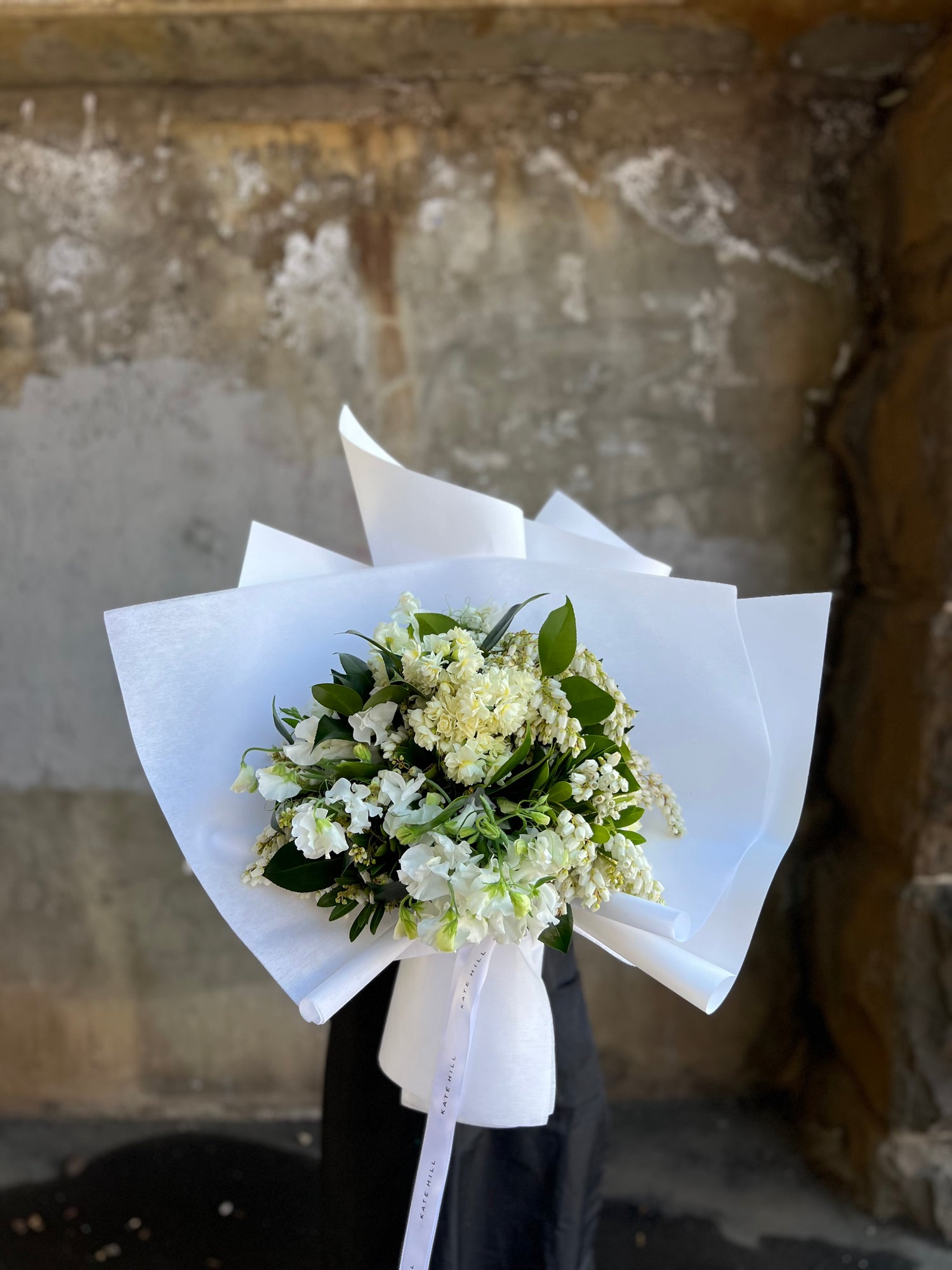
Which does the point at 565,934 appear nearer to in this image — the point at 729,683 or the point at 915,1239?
the point at 729,683

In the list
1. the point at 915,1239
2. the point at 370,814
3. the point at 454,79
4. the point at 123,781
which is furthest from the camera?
the point at 123,781

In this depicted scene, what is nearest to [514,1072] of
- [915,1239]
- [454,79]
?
[915,1239]

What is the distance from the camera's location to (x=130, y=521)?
7.32 feet

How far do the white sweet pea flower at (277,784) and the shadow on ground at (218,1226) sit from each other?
1.58 m

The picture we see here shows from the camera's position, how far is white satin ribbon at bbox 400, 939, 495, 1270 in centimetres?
103

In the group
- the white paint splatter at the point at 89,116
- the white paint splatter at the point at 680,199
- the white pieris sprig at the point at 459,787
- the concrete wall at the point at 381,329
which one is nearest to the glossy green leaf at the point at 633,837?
the white pieris sprig at the point at 459,787

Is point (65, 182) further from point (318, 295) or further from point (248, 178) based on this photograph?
point (318, 295)

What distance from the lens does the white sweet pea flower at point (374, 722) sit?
3.05ft

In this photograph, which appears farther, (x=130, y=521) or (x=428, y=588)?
(x=130, y=521)

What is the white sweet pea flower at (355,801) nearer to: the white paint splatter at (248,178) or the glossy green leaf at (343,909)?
the glossy green leaf at (343,909)

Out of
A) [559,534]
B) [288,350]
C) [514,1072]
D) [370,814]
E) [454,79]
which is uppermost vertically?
[454,79]

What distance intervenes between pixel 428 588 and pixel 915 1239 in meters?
1.97

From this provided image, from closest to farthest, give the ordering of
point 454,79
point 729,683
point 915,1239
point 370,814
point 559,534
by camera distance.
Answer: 1. point 370,814
2. point 729,683
3. point 559,534
4. point 915,1239
5. point 454,79

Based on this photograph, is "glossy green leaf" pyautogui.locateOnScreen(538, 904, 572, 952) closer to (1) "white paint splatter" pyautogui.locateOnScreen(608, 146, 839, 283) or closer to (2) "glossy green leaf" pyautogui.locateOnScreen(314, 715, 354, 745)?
(2) "glossy green leaf" pyautogui.locateOnScreen(314, 715, 354, 745)
